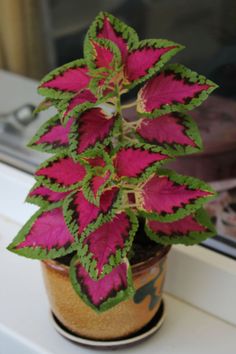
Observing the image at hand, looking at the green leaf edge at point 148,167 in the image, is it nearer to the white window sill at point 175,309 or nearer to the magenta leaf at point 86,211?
the magenta leaf at point 86,211

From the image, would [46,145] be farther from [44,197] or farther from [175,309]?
[175,309]

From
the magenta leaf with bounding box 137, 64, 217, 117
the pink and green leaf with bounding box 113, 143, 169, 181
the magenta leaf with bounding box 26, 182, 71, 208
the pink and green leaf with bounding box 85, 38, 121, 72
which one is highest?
the pink and green leaf with bounding box 85, 38, 121, 72

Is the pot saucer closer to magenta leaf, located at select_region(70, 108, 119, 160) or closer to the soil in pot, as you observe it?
the soil in pot

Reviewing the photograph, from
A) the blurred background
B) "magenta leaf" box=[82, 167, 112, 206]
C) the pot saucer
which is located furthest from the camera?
the blurred background

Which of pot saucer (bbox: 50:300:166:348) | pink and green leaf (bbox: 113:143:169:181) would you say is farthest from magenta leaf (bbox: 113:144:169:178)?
pot saucer (bbox: 50:300:166:348)

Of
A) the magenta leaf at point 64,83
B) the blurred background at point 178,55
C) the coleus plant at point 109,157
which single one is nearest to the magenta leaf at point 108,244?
the coleus plant at point 109,157

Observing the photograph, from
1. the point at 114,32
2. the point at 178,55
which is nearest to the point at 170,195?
the point at 114,32
